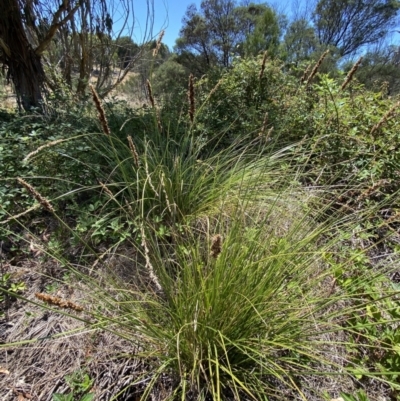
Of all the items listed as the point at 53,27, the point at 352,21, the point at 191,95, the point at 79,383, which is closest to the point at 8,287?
the point at 79,383

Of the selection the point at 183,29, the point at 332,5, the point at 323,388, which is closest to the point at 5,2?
the point at 323,388

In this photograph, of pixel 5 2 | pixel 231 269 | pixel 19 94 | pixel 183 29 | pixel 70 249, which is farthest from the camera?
pixel 183 29

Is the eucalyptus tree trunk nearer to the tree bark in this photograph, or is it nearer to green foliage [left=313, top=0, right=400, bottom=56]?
the tree bark

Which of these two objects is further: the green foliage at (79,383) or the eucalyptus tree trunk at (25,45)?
the eucalyptus tree trunk at (25,45)

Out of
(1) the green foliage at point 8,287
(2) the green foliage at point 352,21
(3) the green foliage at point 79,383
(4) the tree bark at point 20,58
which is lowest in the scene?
(3) the green foliage at point 79,383

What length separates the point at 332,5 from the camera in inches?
477

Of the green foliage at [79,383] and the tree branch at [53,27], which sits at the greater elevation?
the tree branch at [53,27]

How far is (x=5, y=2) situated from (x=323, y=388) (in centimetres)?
353

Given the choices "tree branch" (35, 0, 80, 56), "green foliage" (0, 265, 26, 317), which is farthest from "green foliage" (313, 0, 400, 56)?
"green foliage" (0, 265, 26, 317)

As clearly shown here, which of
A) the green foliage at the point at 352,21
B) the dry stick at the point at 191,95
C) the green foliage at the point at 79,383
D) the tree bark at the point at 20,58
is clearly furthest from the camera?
the green foliage at the point at 352,21

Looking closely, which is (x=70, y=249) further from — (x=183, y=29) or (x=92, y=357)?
(x=183, y=29)

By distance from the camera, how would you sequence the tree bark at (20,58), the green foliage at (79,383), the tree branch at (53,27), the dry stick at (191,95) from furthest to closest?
the tree branch at (53,27), the tree bark at (20,58), the dry stick at (191,95), the green foliage at (79,383)

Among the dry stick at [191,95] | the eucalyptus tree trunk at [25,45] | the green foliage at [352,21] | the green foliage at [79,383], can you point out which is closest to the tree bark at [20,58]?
the eucalyptus tree trunk at [25,45]

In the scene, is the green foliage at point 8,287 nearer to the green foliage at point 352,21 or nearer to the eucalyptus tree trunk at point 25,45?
the eucalyptus tree trunk at point 25,45
